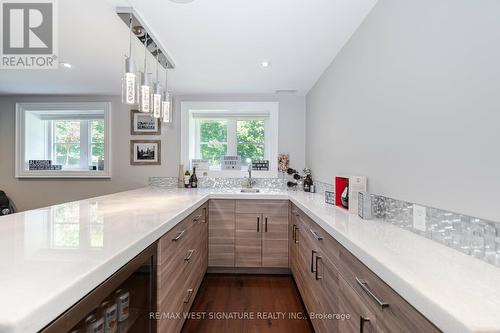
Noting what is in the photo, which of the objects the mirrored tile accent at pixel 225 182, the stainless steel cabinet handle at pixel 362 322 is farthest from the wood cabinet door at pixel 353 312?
the mirrored tile accent at pixel 225 182

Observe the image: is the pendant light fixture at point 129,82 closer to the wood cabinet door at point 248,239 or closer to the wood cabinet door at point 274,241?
the wood cabinet door at point 248,239

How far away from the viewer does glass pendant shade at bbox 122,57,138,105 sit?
1552 millimetres

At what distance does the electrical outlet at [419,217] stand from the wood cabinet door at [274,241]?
1.65m

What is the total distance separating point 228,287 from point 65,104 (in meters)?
3.47

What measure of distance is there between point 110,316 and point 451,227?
1.38 meters

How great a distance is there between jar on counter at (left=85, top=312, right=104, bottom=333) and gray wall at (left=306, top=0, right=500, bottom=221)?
4.42 feet

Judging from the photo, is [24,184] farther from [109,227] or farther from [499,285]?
[499,285]

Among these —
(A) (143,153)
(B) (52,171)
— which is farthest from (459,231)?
(B) (52,171)

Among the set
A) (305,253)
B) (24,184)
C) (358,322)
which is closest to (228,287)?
(305,253)

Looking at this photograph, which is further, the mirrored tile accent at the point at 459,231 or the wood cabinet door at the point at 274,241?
the wood cabinet door at the point at 274,241

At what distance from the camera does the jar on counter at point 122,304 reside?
90 cm

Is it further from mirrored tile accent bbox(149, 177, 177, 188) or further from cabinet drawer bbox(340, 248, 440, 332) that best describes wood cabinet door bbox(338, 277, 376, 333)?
mirrored tile accent bbox(149, 177, 177, 188)

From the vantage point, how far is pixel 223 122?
360 centimetres

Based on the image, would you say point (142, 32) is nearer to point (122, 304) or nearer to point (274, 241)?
point (122, 304)
